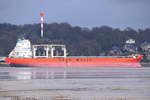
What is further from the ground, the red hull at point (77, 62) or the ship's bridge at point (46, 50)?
the ship's bridge at point (46, 50)

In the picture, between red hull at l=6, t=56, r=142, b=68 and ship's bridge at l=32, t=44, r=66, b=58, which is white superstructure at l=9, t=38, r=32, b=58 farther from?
red hull at l=6, t=56, r=142, b=68

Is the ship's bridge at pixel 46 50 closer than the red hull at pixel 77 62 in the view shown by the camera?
No

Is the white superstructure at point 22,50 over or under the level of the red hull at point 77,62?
over

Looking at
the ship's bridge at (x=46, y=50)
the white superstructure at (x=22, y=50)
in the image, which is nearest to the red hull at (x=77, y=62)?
the ship's bridge at (x=46, y=50)

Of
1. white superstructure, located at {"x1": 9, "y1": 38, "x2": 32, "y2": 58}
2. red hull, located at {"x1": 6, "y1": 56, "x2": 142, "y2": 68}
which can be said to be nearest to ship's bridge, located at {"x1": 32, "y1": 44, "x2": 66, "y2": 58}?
white superstructure, located at {"x1": 9, "y1": 38, "x2": 32, "y2": 58}

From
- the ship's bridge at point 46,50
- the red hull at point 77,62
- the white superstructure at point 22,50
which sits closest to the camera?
the red hull at point 77,62

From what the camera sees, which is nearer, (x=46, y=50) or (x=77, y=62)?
(x=77, y=62)

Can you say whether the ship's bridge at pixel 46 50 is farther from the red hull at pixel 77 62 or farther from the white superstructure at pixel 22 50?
the red hull at pixel 77 62

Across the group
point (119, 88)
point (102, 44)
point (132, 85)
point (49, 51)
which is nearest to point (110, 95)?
point (119, 88)

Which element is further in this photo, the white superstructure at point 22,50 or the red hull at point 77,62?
the white superstructure at point 22,50

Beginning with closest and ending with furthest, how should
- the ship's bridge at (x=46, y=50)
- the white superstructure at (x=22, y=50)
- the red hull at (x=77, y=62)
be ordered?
the red hull at (x=77, y=62)
the ship's bridge at (x=46, y=50)
the white superstructure at (x=22, y=50)

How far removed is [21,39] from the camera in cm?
6912

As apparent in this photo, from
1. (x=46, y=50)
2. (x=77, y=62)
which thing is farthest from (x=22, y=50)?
(x=77, y=62)

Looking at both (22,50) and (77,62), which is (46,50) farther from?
(77,62)
